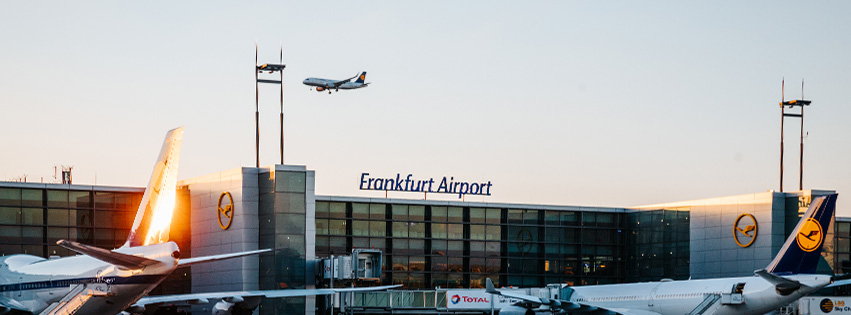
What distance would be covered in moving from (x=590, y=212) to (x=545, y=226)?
4260mm

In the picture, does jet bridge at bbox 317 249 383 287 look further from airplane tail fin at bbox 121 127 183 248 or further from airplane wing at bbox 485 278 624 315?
airplane tail fin at bbox 121 127 183 248

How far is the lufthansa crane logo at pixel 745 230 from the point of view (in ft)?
275

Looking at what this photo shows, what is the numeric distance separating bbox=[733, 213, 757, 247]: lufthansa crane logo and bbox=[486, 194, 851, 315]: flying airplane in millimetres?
14758

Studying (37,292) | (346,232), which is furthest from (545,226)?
(37,292)

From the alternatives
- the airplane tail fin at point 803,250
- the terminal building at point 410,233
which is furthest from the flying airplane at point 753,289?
the terminal building at point 410,233

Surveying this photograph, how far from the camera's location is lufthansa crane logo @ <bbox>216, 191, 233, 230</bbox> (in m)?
75.6

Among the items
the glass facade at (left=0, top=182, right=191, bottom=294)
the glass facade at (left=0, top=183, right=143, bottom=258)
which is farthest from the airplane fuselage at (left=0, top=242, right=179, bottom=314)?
the glass facade at (left=0, top=183, right=143, bottom=258)

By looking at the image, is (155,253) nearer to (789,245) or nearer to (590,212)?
(789,245)

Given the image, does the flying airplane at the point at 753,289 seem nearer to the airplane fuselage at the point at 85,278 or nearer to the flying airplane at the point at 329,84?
the airplane fuselage at the point at 85,278

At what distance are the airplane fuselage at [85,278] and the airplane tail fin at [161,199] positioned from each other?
64cm

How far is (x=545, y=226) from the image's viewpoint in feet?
329

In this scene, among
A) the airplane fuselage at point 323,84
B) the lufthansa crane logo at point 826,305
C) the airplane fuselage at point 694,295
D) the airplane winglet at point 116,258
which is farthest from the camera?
the airplane fuselage at point 323,84

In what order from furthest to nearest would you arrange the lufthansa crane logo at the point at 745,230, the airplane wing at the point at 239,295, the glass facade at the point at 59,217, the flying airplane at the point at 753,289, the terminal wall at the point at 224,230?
the lufthansa crane logo at the point at 745,230 < the glass facade at the point at 59,217 < the terminal wall at the point at 224,230 < the flying airplane at the point at 753,289 < the airplane wing at the point at 239,295

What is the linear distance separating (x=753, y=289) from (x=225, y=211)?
3319cm
